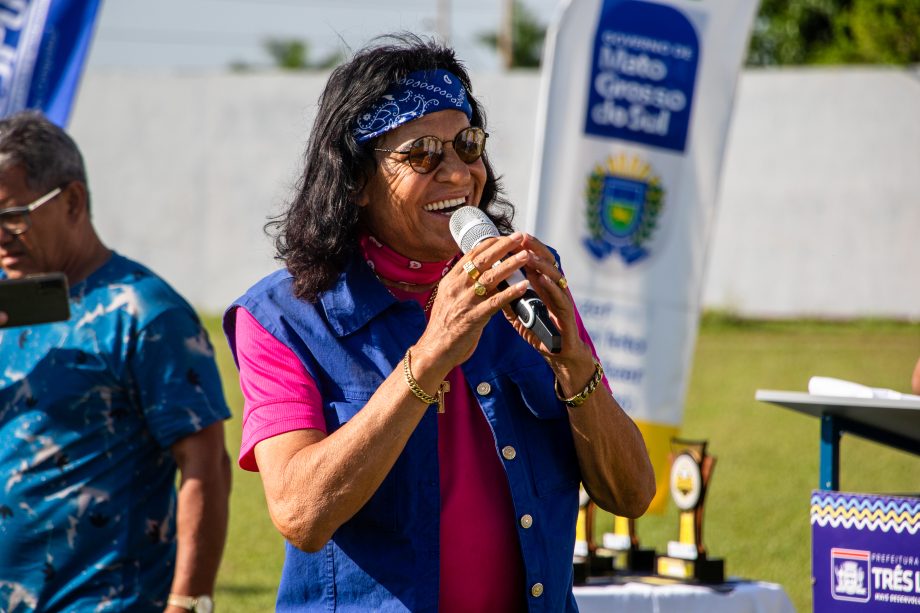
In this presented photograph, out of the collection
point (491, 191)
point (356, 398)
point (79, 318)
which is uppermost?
point (491, 191)

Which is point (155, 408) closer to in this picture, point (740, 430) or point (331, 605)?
point (331, 605)

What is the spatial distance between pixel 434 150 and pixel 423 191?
0.09 m

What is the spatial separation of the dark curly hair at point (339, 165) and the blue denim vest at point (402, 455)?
0.05 meters

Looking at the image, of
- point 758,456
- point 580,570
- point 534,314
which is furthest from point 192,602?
point 758,456

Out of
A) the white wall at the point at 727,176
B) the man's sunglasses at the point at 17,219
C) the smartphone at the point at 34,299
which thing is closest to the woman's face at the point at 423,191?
the smartphone at the point at 34,299

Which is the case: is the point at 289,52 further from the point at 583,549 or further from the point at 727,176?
the point at 583,549

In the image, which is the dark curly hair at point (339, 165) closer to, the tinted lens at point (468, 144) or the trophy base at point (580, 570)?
the tinted lens at point (468, 144)

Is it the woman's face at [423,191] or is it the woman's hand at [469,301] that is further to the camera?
the woman's face at [423,191]

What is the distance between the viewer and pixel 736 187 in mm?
20812

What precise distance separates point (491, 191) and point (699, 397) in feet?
42.5

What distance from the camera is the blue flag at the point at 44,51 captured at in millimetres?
5945

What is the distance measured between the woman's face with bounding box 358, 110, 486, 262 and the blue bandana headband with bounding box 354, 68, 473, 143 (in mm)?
16

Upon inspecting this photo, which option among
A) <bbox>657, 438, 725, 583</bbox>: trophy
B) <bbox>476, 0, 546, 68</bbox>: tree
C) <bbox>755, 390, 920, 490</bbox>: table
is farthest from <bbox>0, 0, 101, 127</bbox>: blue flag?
<bbox>476, 0, 546, 68</bbox>: tree

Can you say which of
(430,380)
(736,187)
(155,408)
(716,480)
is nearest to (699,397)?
(716,480)
